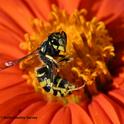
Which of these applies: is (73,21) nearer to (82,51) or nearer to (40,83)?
(82,51)

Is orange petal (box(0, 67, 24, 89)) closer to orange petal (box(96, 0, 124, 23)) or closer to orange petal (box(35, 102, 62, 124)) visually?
orange petal (box(35, 102, 62, 124))

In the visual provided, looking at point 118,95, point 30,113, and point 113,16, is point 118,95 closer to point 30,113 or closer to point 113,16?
point 30,113

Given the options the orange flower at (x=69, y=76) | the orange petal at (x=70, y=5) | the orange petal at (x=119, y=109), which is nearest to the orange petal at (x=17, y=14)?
the orange flower at (x=69, y=76)

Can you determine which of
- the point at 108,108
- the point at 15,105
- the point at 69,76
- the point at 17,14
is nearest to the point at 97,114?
the point at 108,108

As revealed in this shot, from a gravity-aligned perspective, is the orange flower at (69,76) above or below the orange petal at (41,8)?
below

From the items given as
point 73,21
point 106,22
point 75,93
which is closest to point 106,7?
point 106,22

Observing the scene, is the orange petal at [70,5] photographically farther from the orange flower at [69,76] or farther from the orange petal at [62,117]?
the orange petal at [62,117]
